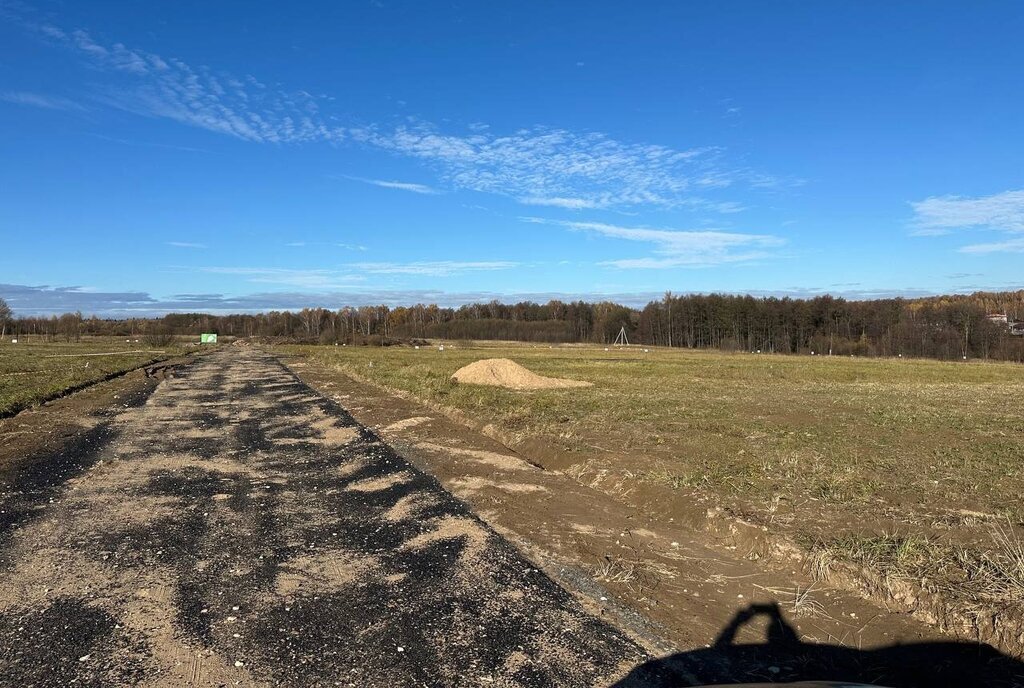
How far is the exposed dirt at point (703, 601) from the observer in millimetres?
4219

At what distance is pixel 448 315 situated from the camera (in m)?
200

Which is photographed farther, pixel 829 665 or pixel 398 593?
pixel 398 593

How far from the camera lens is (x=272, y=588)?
5250 millimetres

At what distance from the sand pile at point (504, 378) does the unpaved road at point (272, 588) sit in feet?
61.1

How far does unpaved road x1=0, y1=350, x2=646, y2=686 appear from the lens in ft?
13.1

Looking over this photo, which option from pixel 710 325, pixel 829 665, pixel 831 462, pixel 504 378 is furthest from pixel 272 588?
pixel 710 325

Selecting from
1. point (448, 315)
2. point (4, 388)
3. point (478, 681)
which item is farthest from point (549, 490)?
point (448, 315)

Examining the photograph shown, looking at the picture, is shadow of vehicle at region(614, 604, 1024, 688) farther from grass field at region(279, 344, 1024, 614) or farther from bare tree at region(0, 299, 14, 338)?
bare tree at region(0, 299, 14, 338)

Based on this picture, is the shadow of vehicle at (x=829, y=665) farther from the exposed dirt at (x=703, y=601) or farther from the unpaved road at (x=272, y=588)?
the unpaved road at (x=272, y=588)

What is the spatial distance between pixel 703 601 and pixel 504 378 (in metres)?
24.1

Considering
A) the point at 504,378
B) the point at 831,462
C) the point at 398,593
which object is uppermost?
the point at 398,593

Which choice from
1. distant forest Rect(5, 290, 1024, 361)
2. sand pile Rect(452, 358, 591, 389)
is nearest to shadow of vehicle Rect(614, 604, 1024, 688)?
sand pile Rect(452, 358, 591, 389)

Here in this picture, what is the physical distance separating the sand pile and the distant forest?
8430cm

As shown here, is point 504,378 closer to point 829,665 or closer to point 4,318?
point 829,665
